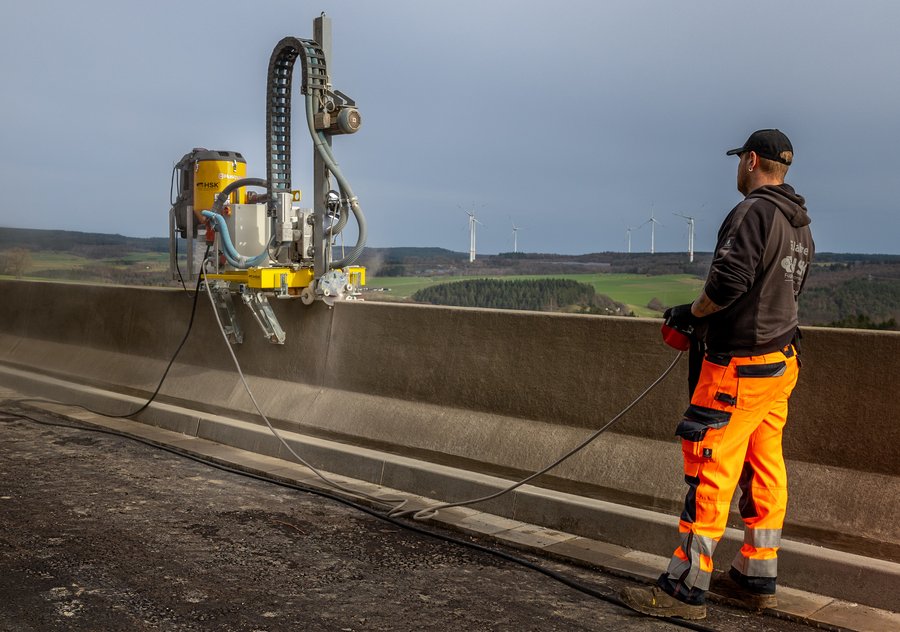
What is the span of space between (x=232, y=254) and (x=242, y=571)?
4.30 m

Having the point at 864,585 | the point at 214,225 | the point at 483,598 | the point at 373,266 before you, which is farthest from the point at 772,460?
the point at 214,225

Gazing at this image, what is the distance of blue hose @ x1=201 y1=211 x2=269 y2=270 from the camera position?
8.91m

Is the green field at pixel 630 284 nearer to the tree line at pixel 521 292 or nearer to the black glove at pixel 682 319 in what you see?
the tree line at pixel 521 292

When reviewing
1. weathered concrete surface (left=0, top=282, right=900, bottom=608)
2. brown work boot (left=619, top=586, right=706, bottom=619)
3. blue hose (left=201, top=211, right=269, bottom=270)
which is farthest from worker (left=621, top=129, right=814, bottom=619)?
blue hose (left=201, top=211, right=269, bottom=270)

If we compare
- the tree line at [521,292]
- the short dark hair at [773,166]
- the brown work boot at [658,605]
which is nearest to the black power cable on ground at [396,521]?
the brown work boot at [658,605]

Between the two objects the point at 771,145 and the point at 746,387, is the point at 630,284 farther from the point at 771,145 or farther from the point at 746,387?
the point at 746,387

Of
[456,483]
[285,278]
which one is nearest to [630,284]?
[285,278]

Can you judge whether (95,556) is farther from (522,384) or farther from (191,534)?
(522,384)

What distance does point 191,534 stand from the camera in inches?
239

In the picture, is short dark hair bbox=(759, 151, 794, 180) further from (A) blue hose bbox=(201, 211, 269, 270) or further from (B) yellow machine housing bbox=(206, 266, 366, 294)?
(A) blue hose bbox=(201, 211, 269, 270)

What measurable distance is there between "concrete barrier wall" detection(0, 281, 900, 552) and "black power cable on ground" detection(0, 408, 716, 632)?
0.73m

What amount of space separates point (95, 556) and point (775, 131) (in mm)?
4289

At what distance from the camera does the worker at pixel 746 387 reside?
189 inches

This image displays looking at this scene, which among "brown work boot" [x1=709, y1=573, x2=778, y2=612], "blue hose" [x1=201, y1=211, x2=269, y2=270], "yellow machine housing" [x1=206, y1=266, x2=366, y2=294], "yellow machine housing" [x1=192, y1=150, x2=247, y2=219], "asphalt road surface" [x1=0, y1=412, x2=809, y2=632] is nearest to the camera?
"asphalt road surface" [x1=0, y1=412, x2=809, y2=632]
